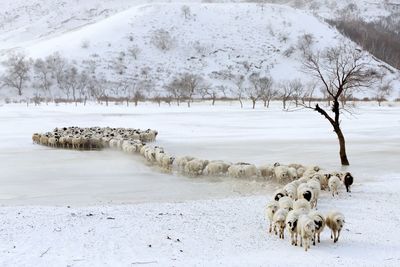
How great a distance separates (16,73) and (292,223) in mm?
103463

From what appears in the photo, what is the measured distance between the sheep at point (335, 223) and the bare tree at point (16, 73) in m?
100

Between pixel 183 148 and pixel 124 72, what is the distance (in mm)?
85633

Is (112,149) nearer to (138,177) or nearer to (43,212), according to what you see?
(138,177)

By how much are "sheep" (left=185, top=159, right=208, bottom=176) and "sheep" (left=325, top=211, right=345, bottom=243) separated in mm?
8188

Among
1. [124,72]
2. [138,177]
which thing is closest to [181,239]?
[138,177]

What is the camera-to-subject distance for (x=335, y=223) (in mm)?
9688

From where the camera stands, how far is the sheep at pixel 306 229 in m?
9.05

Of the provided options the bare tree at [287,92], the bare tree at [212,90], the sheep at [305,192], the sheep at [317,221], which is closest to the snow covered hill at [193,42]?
the bare tree at [212,90]

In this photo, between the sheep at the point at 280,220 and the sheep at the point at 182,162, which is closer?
the sheep at the point at 280,220

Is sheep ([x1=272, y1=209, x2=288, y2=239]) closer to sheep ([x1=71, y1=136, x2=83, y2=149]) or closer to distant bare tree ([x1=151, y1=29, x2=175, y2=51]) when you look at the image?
sheep ([x1=71, y1=136, x2=83, y2=149])

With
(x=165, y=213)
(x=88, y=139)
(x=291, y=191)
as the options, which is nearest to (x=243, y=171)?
(x=291, y=191)

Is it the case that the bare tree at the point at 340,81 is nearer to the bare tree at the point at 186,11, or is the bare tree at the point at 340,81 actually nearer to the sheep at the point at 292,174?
the sheep at the point at 292,174

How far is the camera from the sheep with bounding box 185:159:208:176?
17672mm

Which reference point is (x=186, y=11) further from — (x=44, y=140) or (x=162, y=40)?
(x=44, y=140)
